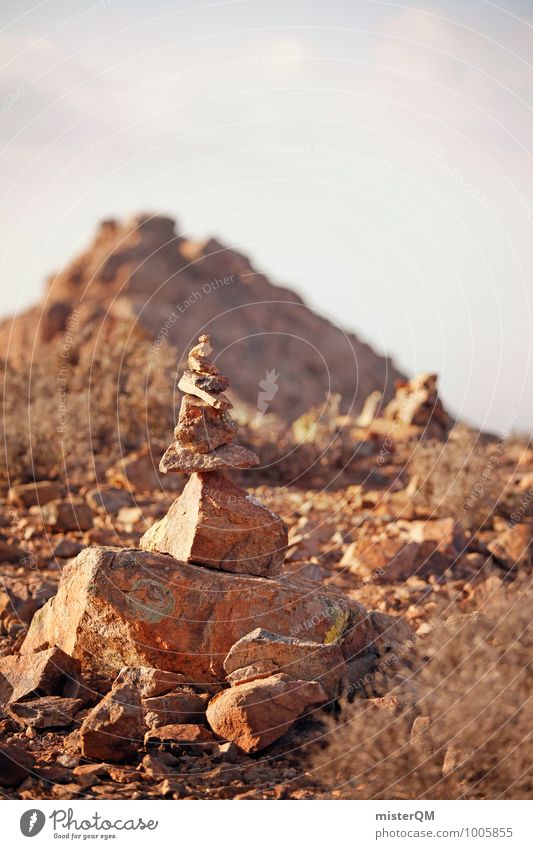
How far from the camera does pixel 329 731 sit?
23.9 feet

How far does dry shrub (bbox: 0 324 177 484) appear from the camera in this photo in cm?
1672

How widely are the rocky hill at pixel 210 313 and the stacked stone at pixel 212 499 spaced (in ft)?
83.5

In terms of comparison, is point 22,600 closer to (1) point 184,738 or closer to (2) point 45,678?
(2) point 45,678

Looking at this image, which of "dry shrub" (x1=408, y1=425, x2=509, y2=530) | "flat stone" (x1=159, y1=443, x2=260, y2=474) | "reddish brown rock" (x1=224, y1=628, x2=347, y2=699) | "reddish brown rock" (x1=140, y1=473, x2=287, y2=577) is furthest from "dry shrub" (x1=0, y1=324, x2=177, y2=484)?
"reddish brown rock" (x1=224, y1=628, x2=347, y2=699)

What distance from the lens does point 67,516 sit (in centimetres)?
1354

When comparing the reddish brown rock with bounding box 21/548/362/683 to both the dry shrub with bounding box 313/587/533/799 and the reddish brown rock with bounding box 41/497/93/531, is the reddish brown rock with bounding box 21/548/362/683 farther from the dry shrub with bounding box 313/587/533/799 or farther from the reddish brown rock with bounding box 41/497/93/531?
the reddish brown rock with bounding box 41/497/93/531

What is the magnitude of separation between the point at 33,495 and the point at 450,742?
9444mm

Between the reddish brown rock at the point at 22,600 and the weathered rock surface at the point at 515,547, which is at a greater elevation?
the weathered rock surface at the point at 515,547

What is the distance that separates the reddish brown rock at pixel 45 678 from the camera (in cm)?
811

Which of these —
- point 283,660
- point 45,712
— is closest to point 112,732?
point 45,712

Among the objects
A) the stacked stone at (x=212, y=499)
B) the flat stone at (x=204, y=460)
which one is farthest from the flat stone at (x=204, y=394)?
the flat stone at (x=204, y=460)

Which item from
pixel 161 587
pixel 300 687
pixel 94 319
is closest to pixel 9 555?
pixel 161 587

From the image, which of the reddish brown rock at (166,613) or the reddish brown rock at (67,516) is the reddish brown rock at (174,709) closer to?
the reddish brown rock at (166,613)

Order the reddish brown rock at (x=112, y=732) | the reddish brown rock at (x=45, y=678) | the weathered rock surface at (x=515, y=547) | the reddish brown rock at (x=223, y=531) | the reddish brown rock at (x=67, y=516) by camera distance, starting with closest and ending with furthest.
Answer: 1. the reddish brown rock at (x=112, y=732)
2. the reddish brown rock at (x=45, y=678)
3. the reddish brown rock at (x=223, y=531)
4. the weathered rock surface at (x=515, y=547)
5. the reddish brown rock at (x=67, y=516)
